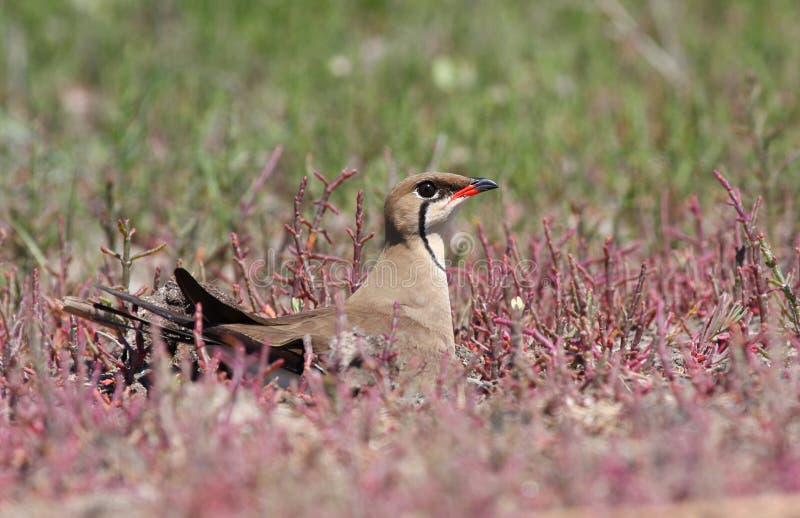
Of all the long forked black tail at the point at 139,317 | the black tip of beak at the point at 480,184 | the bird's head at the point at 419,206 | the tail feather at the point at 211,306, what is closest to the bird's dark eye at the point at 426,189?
the bird's head at the point at 419,206

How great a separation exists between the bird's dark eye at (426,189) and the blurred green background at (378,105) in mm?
976

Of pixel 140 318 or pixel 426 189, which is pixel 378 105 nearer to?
pixel 426 189

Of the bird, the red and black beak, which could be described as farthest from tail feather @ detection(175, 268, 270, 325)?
the red and black beak

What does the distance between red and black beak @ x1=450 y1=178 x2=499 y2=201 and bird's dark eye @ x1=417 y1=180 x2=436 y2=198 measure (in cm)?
9

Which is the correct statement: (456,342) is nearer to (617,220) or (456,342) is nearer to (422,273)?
(422,273)

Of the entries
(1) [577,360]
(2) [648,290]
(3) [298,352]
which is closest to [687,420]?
(1) [577,360]

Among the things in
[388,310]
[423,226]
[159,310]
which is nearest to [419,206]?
[423,226]

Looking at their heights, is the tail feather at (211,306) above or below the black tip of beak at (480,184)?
below

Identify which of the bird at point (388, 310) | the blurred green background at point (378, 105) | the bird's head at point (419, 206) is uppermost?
the blurred green background at point (378, 105)

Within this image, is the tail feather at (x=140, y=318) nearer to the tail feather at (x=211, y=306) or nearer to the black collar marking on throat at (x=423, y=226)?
the tail feather at (x=211, y=306)

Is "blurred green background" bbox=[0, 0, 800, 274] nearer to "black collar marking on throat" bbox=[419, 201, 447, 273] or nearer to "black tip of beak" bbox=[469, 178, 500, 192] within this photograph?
"black tip of beak" bbox=[469, 178, 500, 192]

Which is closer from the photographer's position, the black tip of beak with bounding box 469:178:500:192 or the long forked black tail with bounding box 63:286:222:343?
the long forked black tail with bounding box 63:286:222:343

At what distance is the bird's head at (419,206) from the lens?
441 cm

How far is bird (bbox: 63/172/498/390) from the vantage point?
3.74 m
